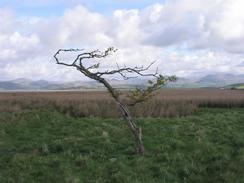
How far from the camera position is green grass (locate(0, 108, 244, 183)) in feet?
38.0

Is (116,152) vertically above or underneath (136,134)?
underneath

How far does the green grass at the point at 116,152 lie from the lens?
11.6 meters

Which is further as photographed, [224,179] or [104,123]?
[104,123]

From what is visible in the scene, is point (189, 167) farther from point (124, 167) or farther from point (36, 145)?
point (36, 145)

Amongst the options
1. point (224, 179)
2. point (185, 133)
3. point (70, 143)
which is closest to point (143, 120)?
point (185, 133)

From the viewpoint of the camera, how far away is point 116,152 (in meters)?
14.6

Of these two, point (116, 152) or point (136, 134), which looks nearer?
point (136, 134)

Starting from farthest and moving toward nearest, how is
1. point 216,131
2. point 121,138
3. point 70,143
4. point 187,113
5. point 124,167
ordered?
point 187,113
point 216,131
point 121,138
point 70,143
point 124,167

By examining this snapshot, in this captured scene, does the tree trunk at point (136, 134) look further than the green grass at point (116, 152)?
Yes

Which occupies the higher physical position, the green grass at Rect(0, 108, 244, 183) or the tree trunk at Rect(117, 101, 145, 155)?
the tree trunk at Rect(117, 101, 145, 155)

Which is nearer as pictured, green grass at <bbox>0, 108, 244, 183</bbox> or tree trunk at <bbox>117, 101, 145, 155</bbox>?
green grass at <bbox>0, 108, 244, 183</bbox>

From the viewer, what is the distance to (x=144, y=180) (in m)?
11.2

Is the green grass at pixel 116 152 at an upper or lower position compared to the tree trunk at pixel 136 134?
lower

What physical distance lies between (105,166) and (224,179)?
3487 millimetres
